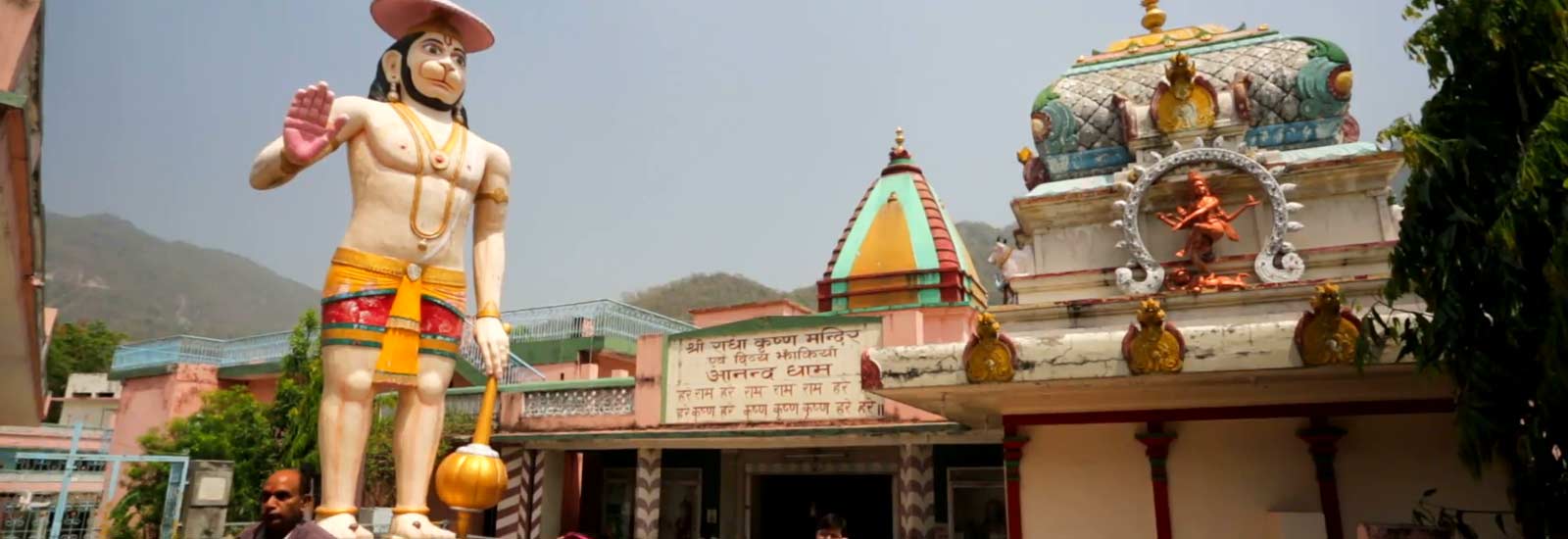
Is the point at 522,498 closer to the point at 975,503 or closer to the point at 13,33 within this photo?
the point at 975,503

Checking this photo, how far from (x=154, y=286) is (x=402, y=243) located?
172 meters

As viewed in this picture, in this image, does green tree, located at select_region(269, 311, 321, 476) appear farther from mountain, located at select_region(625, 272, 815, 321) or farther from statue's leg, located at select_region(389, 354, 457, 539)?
mountain, located at select_region(625, 272, 815, 321)

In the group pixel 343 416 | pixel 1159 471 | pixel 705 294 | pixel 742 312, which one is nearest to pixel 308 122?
pixel 343 416

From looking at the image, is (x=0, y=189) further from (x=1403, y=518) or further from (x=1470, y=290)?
(x=1403, y=518)

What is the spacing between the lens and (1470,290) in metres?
5.12

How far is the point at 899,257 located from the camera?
16.5m

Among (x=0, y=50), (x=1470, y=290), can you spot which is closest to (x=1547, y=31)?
(x=1470, y=290)

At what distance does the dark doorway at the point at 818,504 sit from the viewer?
15.6 meters

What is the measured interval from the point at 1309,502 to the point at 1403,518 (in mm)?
692

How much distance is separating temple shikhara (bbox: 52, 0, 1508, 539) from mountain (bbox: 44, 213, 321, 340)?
105672 mm

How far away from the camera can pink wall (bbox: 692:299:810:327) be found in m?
16.7

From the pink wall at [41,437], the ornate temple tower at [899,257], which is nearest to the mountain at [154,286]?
the pink wall at [41,437]

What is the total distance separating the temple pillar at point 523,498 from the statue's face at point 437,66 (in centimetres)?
980

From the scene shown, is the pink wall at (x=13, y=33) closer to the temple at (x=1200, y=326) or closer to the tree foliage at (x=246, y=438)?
the temple at (x=1200, y=326)
